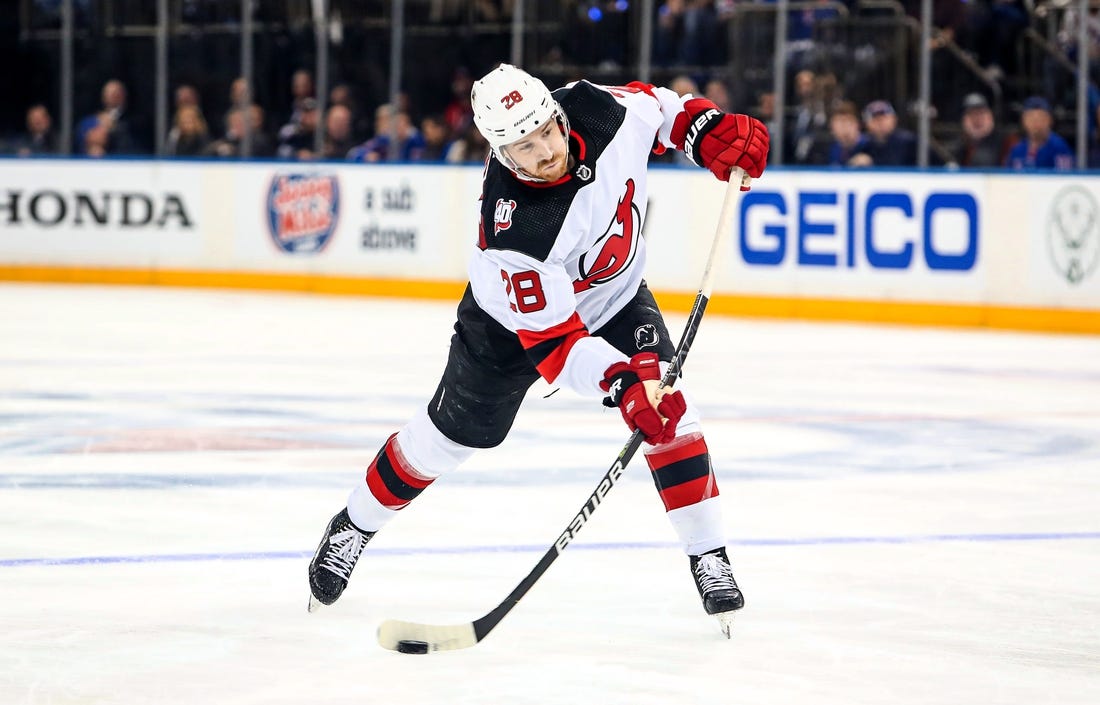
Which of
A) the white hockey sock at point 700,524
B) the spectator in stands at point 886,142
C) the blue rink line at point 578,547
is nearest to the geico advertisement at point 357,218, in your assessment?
the spectator in stands at point 886,142

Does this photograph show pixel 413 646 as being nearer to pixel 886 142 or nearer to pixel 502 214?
pixel 502 214

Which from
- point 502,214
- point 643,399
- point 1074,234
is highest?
point 502,214

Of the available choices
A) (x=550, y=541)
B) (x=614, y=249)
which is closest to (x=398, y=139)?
(x=550, y=541)

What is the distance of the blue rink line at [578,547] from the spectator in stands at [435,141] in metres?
8.04

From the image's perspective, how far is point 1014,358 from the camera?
8453 mm

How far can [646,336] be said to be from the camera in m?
3.47

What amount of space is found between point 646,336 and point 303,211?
904 cm

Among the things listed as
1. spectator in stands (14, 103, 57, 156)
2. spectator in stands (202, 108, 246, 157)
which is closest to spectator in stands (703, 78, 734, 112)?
spectator in stands (202, 108, 246, 157)

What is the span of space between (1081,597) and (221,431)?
317 centimetres

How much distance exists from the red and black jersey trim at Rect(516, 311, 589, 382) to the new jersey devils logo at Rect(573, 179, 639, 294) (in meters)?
0.20

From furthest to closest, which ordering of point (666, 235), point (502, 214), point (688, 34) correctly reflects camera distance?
point (688, 34), point (666, 235), point (502, 214)

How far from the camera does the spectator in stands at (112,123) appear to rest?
42.2 ft

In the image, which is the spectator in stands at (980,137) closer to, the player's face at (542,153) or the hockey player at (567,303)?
the hockey player at (567,303)

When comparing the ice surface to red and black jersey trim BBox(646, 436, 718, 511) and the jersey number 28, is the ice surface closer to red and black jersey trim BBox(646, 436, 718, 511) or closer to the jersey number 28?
red and black jersey trim BBox(646, 436, 718, 511)
